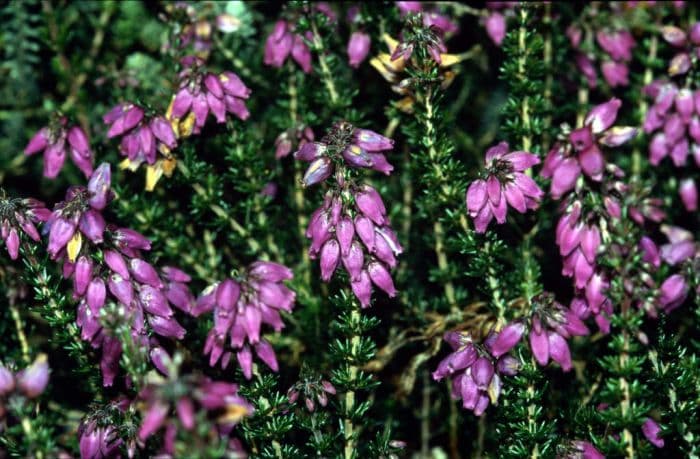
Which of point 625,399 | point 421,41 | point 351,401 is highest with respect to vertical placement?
point 421,41

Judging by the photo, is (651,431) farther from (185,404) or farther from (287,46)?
(287,46)

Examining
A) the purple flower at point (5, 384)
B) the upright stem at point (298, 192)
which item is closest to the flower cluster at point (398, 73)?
the upright stem at point (298, 192)

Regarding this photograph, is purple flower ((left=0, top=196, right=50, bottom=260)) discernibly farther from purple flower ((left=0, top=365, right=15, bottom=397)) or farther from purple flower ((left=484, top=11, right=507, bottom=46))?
purple flower ((left=484, top=11, right=507, bottom=46))

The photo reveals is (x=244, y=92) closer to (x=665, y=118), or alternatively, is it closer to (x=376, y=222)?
(x=376, y=222)

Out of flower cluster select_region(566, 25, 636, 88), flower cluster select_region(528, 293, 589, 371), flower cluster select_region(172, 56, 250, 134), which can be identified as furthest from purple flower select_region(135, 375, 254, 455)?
flower cluster select_region(566, 25, 636, 88)

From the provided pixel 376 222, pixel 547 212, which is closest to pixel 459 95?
pixel 547 212

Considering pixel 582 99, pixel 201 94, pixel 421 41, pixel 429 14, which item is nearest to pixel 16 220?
pixel 201 94
